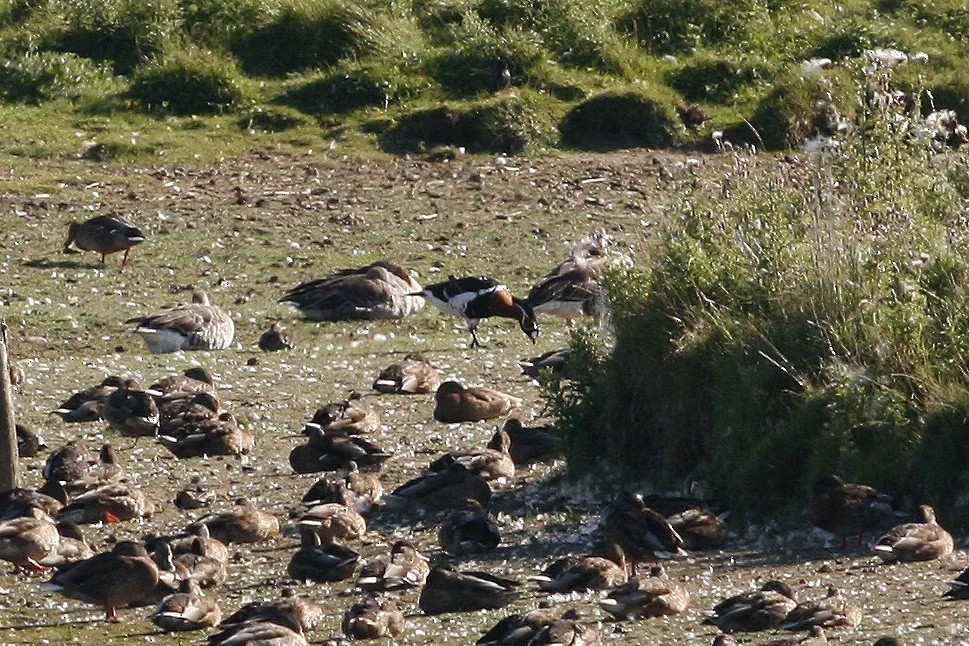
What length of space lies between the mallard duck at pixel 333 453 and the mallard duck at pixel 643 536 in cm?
324

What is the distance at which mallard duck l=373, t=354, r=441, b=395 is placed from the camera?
16969mm

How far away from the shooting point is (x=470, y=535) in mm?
12102

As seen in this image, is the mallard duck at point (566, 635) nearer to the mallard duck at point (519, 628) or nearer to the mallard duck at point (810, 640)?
the mallard duck at point (519, 628)

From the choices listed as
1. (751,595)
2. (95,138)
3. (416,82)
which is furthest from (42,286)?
(751,595)

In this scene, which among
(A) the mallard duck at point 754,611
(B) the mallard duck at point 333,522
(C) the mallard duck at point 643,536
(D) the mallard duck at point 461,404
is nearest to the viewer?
(A) the mallard duck at point 754,611

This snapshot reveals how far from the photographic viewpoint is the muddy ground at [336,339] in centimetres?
1098

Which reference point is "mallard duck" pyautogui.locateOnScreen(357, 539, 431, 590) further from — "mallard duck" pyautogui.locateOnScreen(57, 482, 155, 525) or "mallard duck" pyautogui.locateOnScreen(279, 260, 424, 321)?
"mallard duck" pyautogui.locateOnScreen(279, 260, 424, 321)

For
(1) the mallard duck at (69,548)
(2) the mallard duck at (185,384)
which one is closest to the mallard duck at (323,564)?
(1) the mallard duck at (69,548)

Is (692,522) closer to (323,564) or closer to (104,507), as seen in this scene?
(323,564)

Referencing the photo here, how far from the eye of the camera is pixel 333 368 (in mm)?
18219

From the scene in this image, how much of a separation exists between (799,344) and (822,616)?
11.3 feet

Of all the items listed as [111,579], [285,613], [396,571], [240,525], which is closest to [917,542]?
[396,571]

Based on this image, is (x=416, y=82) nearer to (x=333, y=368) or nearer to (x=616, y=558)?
(x=333, y=368)

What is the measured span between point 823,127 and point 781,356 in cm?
1451
